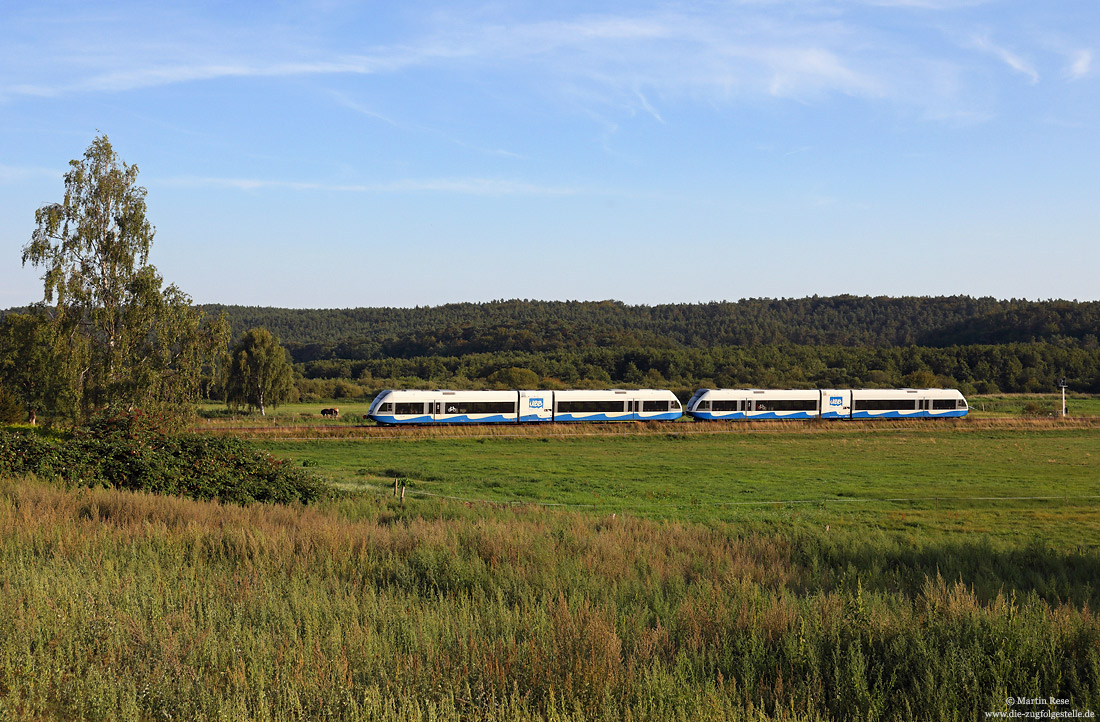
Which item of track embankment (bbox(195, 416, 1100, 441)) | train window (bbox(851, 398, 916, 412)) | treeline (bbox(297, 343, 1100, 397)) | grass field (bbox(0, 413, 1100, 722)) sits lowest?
Result: track embankment (bbox(195, 416, 1100, 441))

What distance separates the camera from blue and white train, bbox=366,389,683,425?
54812mm

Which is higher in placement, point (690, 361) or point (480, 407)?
point (690, 361)

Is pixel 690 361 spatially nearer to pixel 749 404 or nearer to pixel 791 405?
pixel 791 405

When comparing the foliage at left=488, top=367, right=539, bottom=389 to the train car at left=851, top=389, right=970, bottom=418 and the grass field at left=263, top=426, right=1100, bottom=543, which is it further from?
the grass field at left=263, top=426, right=1100, bottom=543

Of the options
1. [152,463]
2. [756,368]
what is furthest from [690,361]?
[152,463]

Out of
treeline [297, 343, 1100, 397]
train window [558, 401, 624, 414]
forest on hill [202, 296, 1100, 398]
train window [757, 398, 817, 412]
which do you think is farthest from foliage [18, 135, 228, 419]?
treeline [297, 343, 1100, 397]

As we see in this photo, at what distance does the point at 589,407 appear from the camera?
195 ft

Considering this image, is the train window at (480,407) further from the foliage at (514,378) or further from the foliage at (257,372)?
the foliage at (514,378)

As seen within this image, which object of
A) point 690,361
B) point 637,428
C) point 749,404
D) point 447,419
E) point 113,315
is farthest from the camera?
point 690,361

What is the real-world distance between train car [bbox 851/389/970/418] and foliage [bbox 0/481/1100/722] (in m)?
55.9

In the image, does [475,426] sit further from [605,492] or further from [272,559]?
[272,559]

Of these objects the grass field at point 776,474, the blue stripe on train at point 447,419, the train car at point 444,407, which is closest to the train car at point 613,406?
the train car at point 444,407

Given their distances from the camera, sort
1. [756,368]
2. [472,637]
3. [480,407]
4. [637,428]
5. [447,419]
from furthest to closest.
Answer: [756,368] < [480,407] < [447,419] < [637,428] < [472,637]

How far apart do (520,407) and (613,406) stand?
23.9 feet
